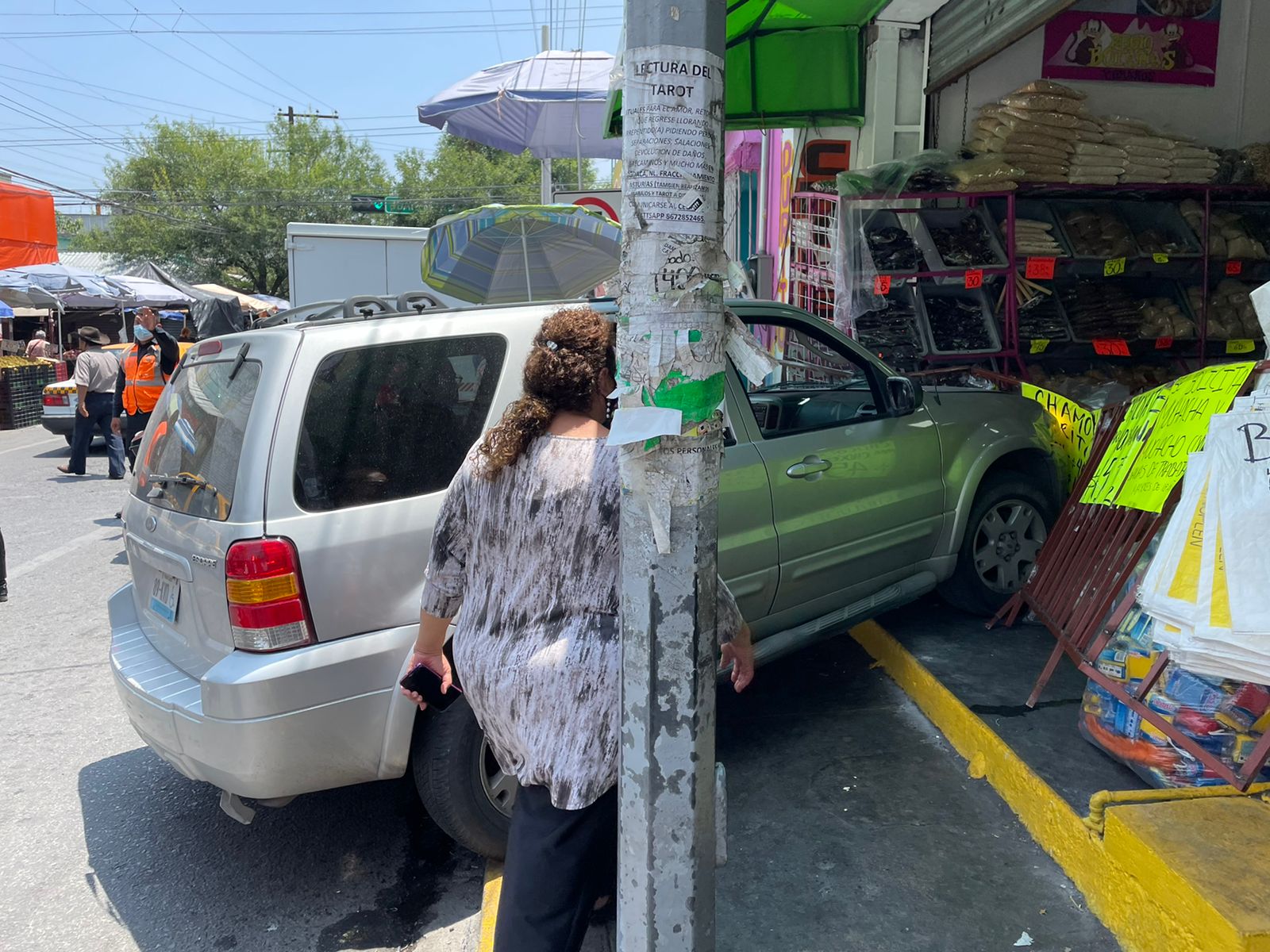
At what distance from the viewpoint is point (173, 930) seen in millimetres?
3311

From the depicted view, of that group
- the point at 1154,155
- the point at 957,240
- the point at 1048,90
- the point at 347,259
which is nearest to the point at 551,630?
the point at 957,240

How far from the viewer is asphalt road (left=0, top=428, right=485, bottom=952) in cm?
331

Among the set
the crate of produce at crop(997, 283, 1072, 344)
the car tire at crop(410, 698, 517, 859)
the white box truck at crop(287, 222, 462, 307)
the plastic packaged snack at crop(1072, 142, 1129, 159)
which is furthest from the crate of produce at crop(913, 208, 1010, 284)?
the white box truck at crop(287, 222, 462, 307)

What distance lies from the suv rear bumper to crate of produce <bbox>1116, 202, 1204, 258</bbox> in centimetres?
667

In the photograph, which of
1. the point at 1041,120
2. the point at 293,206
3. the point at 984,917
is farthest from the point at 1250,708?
the point at 293,206

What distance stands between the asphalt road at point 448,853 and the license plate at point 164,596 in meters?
1.01

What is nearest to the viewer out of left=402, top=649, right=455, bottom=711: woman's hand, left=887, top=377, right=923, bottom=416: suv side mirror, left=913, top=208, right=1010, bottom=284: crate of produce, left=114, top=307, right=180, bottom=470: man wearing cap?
left=402, top=649, right=455, bottom=711: woman's hand

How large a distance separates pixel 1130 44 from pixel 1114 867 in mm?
7307

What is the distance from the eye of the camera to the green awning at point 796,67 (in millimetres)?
6617

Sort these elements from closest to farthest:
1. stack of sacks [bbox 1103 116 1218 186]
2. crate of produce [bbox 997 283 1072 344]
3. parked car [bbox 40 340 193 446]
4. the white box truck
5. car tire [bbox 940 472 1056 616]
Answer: car tire [bbox 940 472 1056 616], stack of sacks [bbox 1103 116 1218 186], crate of produce [bbox 997 283 1072 344], the white box truck, parked car [bbox 40 340 193 446]

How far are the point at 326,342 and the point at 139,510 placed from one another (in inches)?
43.4

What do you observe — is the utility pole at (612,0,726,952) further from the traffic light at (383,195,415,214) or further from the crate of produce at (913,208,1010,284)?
the traffic light at (383,195,415,214)

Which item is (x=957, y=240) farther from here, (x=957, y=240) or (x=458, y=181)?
(x=458, y=181)

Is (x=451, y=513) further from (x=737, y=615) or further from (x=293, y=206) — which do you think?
(x=293, y=206)
